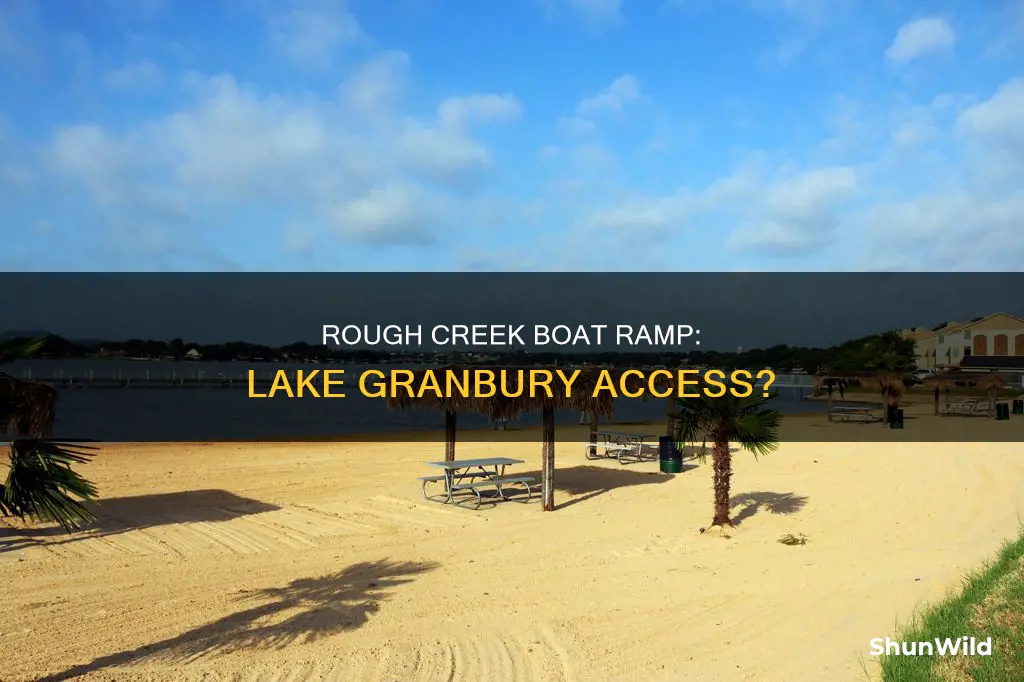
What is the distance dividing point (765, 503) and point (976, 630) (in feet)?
23.9

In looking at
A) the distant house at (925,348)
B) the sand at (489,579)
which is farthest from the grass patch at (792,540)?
the distant house at (925,348)

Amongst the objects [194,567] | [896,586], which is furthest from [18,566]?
[896,586]

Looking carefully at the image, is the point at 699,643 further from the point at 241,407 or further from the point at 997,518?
the point at 241,407

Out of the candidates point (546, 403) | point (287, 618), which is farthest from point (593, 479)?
point (287, 618)

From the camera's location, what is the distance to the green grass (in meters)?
4.80

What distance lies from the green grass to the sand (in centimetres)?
35

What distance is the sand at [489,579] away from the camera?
18.7 ft

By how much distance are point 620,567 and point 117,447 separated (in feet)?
72.1

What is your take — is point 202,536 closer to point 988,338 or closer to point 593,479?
point 593,479

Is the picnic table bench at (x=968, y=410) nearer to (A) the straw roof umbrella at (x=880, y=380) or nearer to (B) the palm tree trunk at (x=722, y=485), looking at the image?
(A) the straw roof umbrella at (x=880, y=380)

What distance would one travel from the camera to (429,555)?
920cm

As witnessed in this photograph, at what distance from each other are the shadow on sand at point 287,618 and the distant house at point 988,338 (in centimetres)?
7869

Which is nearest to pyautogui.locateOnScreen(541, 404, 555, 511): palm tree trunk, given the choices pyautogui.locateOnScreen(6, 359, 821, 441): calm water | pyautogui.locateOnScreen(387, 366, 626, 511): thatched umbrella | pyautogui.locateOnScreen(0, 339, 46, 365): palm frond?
pyautogui.locateOnScreen(387, 366, 626, 511): thatched umbrella

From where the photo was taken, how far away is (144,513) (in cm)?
1159
